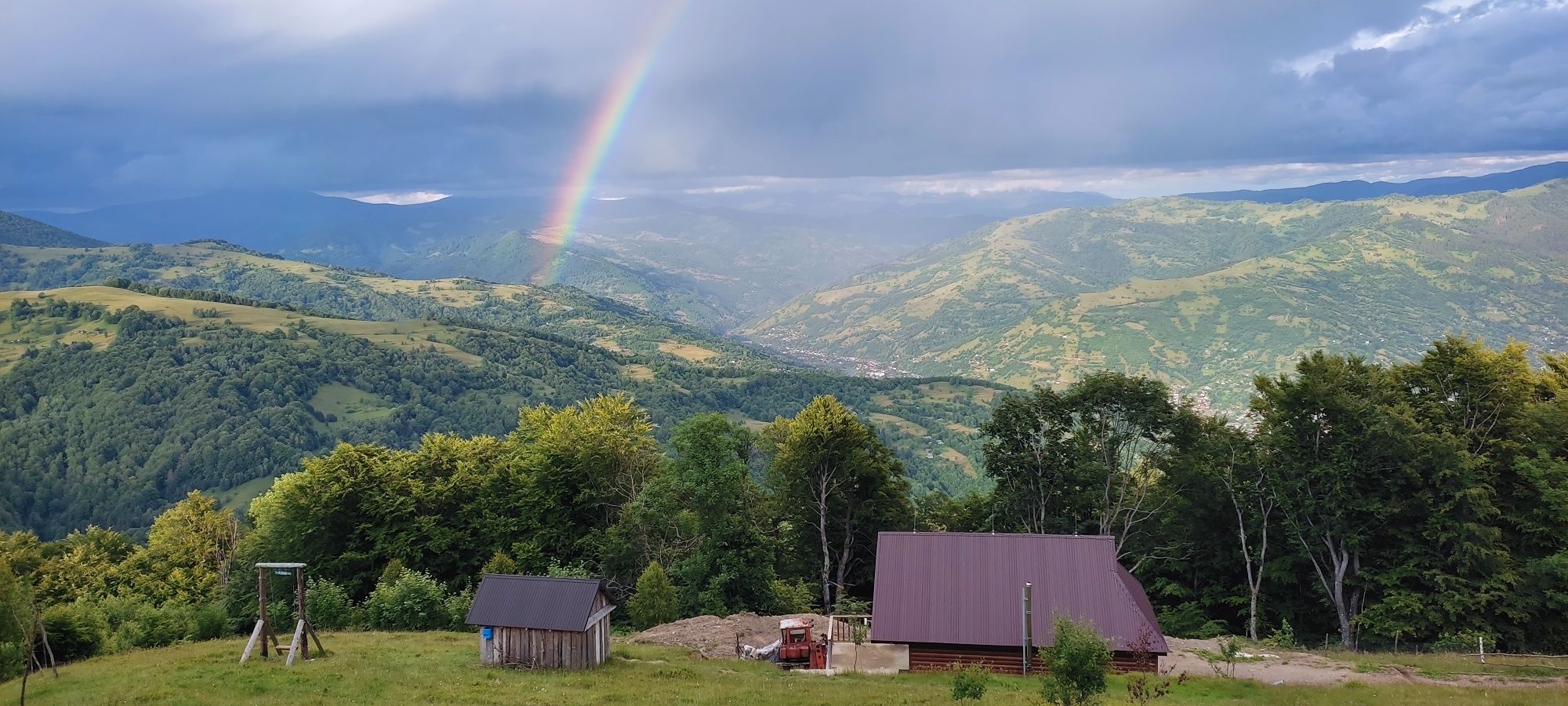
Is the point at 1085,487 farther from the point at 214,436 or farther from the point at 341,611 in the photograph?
the point at 214,436

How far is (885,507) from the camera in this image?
52.0 meters

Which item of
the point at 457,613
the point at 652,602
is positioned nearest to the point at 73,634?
the point at 457,613

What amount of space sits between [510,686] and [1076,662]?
54.3 ft

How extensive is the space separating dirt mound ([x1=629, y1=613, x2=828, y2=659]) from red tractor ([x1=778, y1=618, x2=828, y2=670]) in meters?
3.01

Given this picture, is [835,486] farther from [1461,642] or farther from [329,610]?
[1461,642]

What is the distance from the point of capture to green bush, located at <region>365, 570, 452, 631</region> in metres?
39.2

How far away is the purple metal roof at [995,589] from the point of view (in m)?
31.5

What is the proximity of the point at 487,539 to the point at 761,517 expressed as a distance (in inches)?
668

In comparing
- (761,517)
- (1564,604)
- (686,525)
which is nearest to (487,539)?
(686,525)

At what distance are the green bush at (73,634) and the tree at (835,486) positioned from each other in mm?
32830

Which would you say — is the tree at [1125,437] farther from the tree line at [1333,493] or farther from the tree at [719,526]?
the tree at [719,526]

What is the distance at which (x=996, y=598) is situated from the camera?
32.4 meters

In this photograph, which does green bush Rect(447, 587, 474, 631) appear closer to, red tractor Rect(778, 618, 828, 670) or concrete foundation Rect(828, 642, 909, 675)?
red tractor Rect(778, 618, 828, 670)

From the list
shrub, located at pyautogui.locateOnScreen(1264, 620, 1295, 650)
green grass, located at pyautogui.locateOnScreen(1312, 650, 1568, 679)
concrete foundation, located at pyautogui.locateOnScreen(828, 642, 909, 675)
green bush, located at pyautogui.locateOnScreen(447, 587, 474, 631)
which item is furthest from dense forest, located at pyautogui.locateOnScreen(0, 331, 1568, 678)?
concrete foundation, located at pyautogui.locateOnScreen(828, 642, 909, 675)
